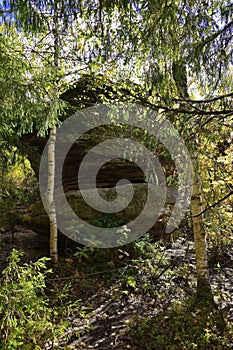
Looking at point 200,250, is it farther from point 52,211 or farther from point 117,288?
point 52,211

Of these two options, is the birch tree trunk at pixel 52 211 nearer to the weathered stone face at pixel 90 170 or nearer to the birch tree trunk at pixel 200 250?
the weathered stone face at pixel 90 170

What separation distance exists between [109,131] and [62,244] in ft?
8.70

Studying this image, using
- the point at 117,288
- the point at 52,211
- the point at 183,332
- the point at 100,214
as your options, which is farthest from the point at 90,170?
the point at 183,332

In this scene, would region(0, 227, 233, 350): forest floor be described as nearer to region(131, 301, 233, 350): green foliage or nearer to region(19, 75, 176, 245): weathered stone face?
region(131, 301, 233, 350): green foliage

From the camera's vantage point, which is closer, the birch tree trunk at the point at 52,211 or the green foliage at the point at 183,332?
the green foliage at the point at 183,332

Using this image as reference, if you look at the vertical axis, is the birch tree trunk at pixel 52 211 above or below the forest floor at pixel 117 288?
above

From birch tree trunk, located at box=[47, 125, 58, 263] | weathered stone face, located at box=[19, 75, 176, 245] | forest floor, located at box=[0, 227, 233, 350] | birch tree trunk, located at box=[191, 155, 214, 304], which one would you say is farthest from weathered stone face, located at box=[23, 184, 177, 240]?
birch tree trunk, located at box=[191, 155, 214, 304]

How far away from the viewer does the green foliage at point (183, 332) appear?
11.9 feet

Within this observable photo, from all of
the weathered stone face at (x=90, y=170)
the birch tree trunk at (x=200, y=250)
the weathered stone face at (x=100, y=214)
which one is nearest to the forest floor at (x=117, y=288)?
the birch tree trunk at (x=200, y=250)

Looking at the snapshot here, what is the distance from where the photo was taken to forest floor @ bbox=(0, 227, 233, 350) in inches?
152

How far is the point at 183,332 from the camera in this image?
3834mm

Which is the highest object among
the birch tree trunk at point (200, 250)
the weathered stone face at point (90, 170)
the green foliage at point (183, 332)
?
the weathered stone face at point (90, 170)

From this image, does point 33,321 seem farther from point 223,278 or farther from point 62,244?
point 223,278

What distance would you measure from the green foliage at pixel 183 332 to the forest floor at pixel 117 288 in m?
0.09
